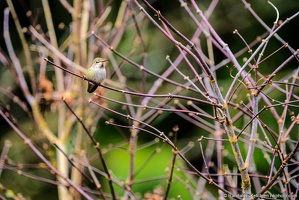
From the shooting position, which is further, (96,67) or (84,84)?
(84,84)

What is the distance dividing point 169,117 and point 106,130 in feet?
3.42

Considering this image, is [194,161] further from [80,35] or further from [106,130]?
[80,35]

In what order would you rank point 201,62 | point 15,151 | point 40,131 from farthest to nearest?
point 15,151, point 40,131, point 201,62

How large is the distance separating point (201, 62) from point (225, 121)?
255mm

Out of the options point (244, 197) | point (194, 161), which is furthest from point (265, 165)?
point (244, 197)

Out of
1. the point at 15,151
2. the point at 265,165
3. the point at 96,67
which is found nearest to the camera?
the point at 96,67

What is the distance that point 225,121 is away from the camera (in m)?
2.21

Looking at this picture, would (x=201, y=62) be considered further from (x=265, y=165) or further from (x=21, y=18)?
(x=21, y=18)

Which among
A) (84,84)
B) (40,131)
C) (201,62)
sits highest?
(201,62)

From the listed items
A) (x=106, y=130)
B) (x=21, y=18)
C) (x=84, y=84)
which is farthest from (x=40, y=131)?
(x=21, y=18)

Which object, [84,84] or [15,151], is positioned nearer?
[84,84]

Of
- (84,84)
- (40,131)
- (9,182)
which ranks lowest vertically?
(9,182)

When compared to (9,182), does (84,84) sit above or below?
above

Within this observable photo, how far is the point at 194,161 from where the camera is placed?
8.91 m
